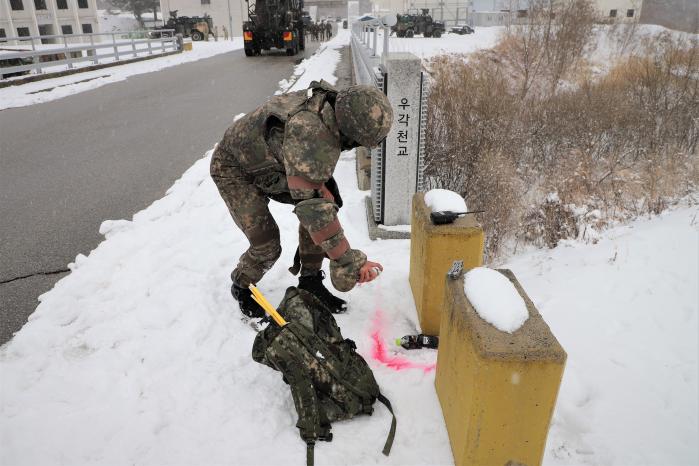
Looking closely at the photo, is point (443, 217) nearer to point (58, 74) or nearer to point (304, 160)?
point (304, 160)

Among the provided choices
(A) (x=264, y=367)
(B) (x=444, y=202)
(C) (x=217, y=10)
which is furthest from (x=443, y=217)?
(C) (x=217, y=10)

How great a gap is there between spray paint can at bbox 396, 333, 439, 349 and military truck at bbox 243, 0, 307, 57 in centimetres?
1875

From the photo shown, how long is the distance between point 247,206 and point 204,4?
50378 mm

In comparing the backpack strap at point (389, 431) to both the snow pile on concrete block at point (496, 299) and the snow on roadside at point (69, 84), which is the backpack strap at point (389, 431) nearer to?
the snow pile on concrete block at point (496, 299)

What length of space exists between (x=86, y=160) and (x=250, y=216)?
5017 millimetres

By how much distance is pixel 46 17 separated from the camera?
121 ft

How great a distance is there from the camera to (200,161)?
6.66 meters

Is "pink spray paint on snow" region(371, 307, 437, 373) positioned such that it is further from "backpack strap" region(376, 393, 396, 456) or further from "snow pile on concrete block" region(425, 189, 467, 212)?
"snow pile on concrete block" region(425, 189, 467, 212)

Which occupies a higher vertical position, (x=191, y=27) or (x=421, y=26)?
(x=191, y=27)

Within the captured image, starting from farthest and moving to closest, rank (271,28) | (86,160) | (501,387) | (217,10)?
(217,10) → (271,28) → (86,160) → (501,387)

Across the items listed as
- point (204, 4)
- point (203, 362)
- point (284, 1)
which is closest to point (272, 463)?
point (203, 362)

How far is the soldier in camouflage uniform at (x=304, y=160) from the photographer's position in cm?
219

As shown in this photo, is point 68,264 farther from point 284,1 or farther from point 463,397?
point 284,1

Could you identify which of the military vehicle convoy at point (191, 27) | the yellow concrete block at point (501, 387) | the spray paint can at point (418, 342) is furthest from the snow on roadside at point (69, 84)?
the military vehicle convoy at point (191, 27)
